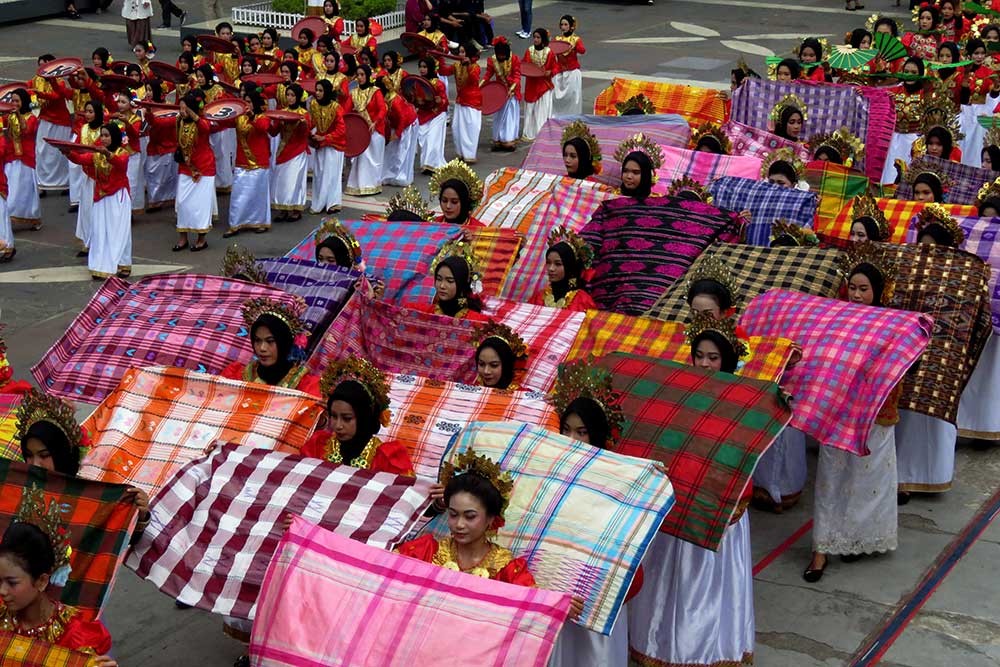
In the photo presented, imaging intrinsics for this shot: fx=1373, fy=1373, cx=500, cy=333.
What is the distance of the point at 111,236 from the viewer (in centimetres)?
1271

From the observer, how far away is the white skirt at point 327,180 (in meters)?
15.1

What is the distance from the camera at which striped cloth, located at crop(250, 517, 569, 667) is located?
475 cm

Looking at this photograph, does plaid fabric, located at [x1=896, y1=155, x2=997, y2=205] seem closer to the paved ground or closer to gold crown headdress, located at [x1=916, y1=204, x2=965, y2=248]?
gold crown headdress, located at [x1=916, y1=204, x2=965, y2=248]

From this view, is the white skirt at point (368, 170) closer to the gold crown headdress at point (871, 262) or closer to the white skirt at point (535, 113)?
the white skirt at point (535, 113)

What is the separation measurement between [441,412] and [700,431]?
4.18ft

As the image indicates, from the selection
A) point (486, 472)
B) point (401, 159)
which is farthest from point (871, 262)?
point (401, 159)

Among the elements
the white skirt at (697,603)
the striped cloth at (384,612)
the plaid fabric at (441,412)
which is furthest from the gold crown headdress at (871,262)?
the striped cloth at (384,612)

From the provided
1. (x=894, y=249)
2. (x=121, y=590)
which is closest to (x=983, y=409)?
(x=894, y=249)

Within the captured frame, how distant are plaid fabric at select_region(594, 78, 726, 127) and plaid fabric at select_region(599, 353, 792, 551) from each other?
6.70 metres

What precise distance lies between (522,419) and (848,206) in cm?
457

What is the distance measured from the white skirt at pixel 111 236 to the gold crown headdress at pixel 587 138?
445cm

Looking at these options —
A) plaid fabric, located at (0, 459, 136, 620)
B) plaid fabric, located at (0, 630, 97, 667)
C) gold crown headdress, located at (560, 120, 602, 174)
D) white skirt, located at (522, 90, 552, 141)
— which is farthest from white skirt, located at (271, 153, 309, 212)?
plaid fabric, located at (0, 630, 97, 667)

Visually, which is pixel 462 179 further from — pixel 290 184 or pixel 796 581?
pixel 290 184

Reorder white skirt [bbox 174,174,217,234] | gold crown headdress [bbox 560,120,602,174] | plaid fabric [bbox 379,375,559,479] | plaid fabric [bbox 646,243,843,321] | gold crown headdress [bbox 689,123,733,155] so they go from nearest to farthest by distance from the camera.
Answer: plaid fabric [bbox 379,375,559,479]
plaid fabric [bbox 646,243,843,321]
gold crown headdress [bbox 560,120,602,174]
gold crown headdress [bbox 689,123,733,155]
white skirt [bbox 174,174,217,234]
